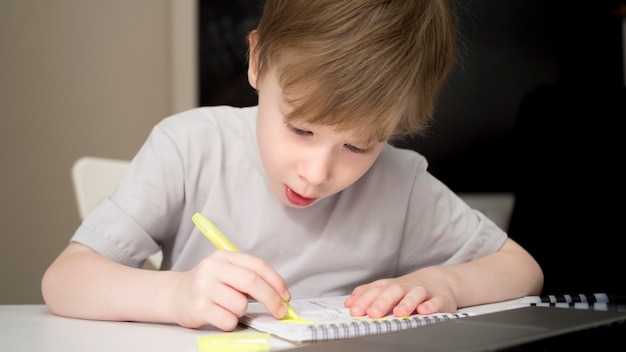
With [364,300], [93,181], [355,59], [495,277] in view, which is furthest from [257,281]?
[93,181]

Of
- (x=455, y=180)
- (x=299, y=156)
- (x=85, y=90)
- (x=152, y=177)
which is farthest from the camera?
(x=455, y=180)

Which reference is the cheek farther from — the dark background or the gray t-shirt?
the dark background

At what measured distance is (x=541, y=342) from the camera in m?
0.46

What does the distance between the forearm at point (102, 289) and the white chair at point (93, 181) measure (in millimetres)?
459

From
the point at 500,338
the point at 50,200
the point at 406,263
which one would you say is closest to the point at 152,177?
the point at 406,263

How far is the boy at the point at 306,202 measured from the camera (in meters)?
0.70

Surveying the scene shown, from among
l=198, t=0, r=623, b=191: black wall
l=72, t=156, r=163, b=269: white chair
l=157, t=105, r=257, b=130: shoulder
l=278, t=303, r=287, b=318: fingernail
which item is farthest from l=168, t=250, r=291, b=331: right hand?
l=198, t=0, r=623, b=191: black wall

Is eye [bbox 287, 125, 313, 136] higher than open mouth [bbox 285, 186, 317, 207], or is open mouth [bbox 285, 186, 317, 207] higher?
eye [bbox 287, 125, 313, 136]

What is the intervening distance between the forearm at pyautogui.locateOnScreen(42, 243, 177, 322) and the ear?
10.1 inches

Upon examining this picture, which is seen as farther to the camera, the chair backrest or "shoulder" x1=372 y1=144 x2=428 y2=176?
the chair backrest

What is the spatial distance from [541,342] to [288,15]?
0.45m

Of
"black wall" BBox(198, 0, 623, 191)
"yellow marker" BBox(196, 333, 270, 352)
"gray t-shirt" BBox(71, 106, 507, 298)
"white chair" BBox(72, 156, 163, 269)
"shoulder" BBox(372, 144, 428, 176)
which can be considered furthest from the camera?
"black wall" BBox(198, 0, 623, 191)

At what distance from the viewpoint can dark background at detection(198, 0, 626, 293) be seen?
1700 millimetres

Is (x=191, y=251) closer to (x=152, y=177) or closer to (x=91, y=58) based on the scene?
(x=152, y=177)
